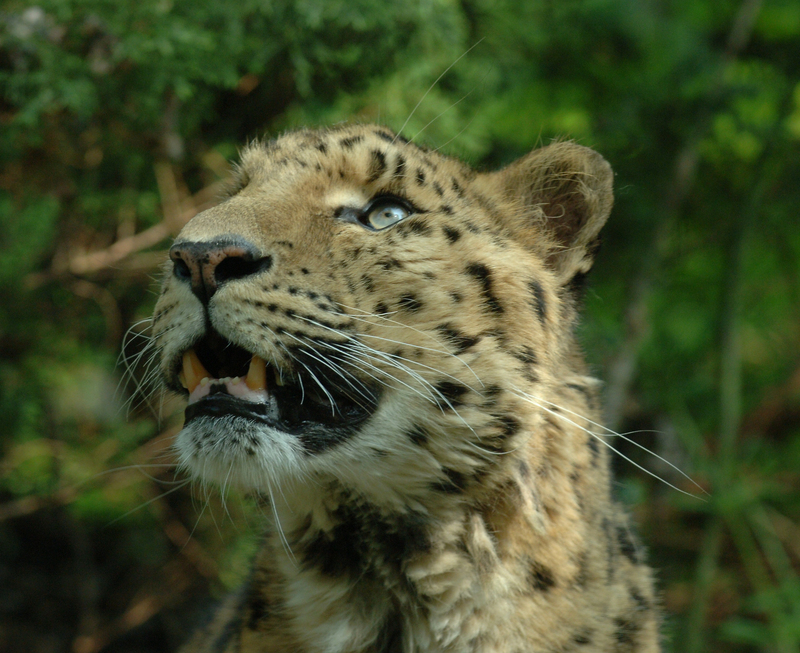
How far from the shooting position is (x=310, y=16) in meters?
3.61

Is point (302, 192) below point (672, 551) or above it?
above

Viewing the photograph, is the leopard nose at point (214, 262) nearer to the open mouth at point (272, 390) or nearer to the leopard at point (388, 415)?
the leopard at point (388, 415)

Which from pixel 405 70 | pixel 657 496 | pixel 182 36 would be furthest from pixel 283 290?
pixel 657 496

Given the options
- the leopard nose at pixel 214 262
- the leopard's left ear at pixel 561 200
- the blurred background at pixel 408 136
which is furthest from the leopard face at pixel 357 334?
the blurred background at pixel 408 136

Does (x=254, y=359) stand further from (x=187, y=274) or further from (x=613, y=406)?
(x=613, y=406)

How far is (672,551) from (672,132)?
10.1 feet

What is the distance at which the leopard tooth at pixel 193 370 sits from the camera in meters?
2.43

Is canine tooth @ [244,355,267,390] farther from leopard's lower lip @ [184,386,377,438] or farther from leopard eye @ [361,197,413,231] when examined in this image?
leopard eye @ [361,197,413,231]

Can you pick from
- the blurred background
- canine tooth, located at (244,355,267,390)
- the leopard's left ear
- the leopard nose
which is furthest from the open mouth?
the blurred background

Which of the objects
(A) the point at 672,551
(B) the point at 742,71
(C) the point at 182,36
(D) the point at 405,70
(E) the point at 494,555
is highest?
(B) the point at 742,71

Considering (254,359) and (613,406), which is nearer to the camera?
(254,359)

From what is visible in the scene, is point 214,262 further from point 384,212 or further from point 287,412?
point 384,212

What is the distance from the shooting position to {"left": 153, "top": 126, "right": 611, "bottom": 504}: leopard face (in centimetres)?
232

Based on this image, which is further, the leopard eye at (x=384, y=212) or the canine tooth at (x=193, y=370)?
the leopard eye at (x=384, y=212)
